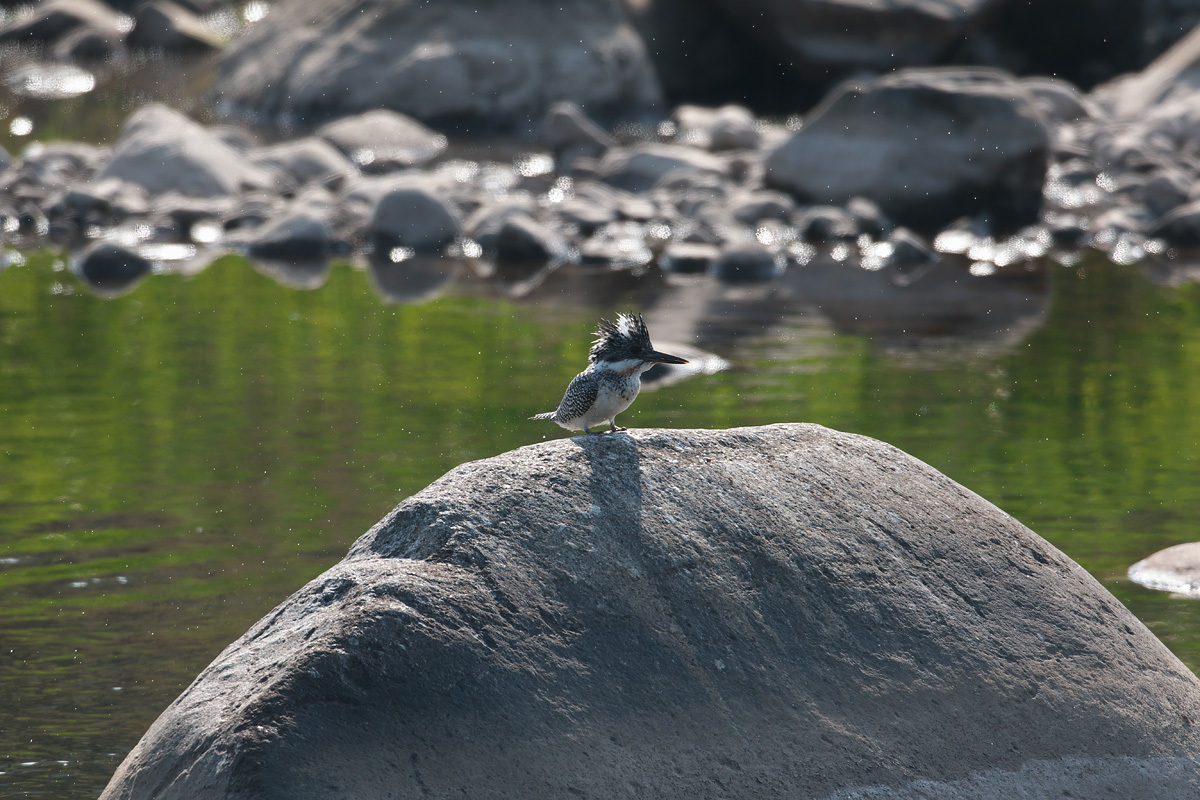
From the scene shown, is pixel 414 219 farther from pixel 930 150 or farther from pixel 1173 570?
pixel 1173 570

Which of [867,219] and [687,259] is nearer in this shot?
[687,259]

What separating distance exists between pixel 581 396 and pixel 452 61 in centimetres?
2282

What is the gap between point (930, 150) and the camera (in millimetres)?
19969

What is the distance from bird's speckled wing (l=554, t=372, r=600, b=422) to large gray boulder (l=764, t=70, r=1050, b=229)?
50.4 feet

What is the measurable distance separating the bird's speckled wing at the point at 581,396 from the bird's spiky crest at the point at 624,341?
9 cm

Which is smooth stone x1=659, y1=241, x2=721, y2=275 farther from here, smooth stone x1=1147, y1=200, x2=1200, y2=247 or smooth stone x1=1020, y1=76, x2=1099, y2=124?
smooth stone x1=1020, y1=76, x2=1099, y2=124

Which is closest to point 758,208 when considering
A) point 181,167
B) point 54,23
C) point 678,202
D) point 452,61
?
point 678,202

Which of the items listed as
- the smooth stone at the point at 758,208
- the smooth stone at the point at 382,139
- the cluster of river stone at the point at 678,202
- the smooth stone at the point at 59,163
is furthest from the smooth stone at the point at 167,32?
the smooth stone at the point at 758,208

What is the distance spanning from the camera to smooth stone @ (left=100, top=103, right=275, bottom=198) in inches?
829

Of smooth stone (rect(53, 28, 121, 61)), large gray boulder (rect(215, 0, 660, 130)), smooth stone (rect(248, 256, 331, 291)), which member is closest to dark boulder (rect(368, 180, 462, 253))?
smooth stone (rect(248, 256, 331, 291))

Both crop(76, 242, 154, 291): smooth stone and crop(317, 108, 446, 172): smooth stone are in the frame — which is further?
crop(317, 108, 446, 172): smooth stone

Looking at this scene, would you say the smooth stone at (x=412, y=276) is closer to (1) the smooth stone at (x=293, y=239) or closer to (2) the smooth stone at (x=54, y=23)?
(1) the smooth stone at (x=293, y=239)

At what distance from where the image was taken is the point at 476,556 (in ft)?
15.9

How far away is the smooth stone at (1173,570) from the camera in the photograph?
27.1 feet
